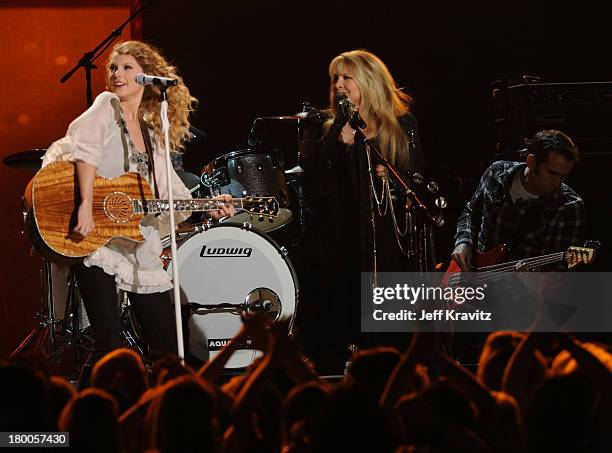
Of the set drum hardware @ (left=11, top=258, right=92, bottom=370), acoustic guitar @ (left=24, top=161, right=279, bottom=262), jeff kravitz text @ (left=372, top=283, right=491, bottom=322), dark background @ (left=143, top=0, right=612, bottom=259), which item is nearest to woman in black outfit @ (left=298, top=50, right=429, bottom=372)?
jeff kravitz text @ (left=372, top=283, right=491, bottom=322)

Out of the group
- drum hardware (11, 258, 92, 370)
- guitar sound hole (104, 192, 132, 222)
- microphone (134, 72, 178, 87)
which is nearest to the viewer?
microphone (134, 72, 178, 87)

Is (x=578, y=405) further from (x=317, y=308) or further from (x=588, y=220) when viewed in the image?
(x=588, y=220)

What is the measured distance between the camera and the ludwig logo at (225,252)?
5887mm

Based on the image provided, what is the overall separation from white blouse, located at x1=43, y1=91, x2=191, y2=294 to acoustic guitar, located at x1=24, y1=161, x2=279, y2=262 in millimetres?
51

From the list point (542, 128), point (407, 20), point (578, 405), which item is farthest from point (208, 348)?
point (578, 405)

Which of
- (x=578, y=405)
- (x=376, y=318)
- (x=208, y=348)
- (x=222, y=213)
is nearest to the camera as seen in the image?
(x=578, y=405)

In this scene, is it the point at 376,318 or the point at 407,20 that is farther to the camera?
the point at 407,20

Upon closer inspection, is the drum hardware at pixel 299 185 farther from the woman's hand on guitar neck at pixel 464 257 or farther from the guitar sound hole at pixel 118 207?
the guitar sound hole at pixel 118 207

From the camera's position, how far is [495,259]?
545 centimetres

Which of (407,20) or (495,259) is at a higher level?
(407,20)

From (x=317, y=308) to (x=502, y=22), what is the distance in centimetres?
308

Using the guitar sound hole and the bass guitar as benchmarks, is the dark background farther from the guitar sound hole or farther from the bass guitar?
the guitar sound hole

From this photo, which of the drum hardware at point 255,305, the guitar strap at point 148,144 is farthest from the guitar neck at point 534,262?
the guitar strap at point 148,144

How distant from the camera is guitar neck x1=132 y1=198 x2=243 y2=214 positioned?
4184 mm
